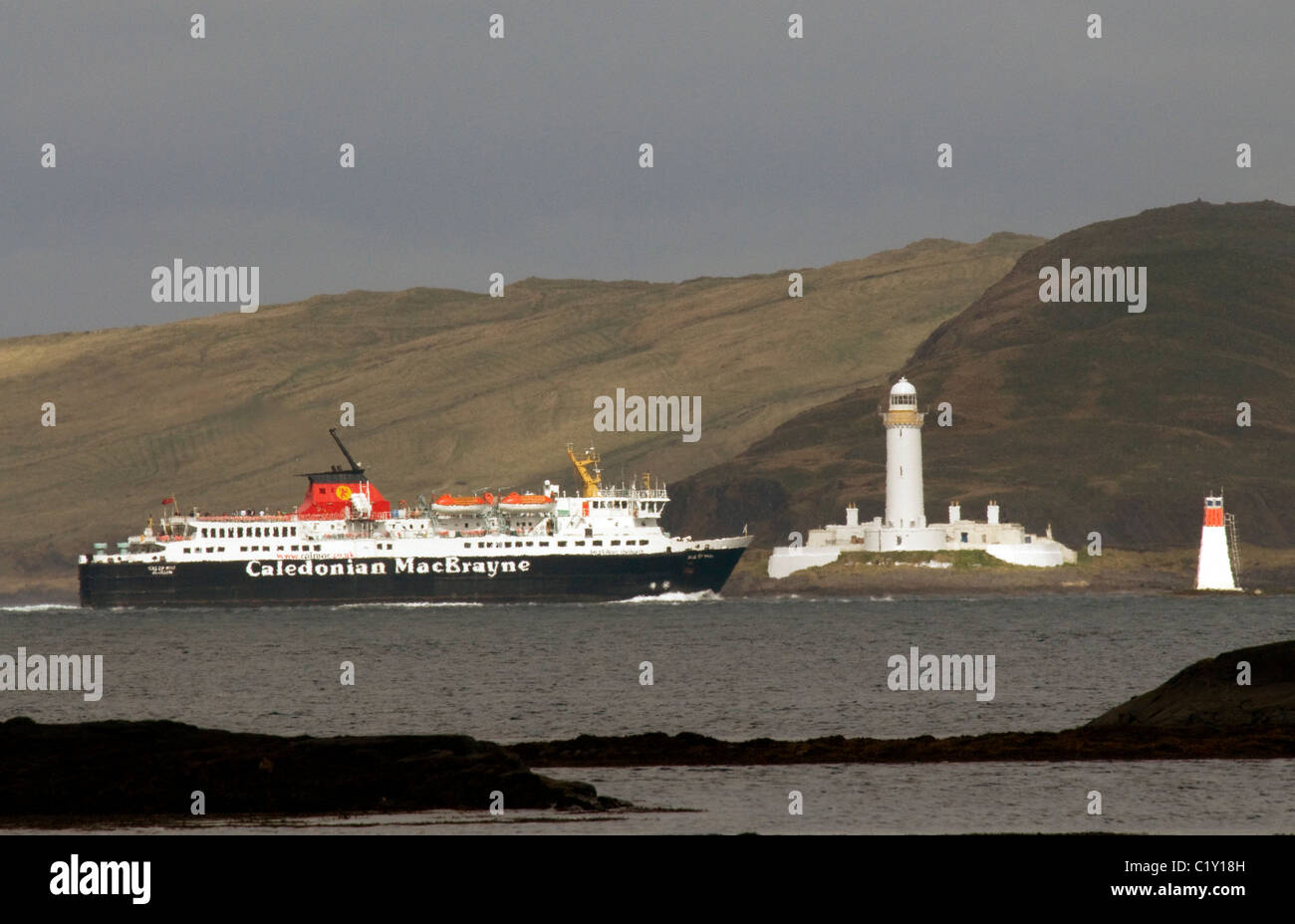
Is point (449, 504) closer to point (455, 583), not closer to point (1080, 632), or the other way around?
point (455, 583)

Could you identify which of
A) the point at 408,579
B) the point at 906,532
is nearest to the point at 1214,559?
the point at 906,532

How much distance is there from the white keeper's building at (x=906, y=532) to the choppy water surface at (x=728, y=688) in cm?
1521

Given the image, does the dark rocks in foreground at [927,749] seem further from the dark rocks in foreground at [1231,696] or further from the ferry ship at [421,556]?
the ferry ship at [421,556]

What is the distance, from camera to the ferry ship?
473 feet

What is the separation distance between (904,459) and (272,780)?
126647mm

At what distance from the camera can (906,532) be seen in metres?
158

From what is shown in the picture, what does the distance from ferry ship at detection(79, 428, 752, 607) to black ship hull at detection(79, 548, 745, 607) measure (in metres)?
0.07

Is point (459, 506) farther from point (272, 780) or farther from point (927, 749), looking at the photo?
point (272, 780)

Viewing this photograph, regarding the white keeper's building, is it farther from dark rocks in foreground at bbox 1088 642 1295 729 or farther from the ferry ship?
dark rocks in foreground at bbox 1088 642 1295 729

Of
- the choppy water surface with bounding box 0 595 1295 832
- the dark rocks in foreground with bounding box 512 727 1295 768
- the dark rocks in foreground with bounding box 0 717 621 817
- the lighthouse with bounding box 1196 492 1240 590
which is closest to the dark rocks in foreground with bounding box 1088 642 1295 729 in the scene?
the dark rocks in foreground with bounding box 512 727 1295 768

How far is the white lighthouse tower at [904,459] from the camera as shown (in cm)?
15062
